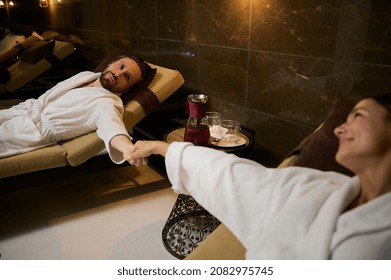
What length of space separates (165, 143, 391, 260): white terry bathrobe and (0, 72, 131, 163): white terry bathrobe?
914mm

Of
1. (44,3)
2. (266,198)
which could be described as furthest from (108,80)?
(44,3)

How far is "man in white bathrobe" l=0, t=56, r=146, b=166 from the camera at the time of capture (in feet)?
6.24

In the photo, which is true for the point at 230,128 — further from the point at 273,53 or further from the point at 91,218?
the point at 91,218

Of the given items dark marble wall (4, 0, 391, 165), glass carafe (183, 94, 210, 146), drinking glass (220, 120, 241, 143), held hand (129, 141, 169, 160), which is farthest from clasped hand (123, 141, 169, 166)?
dark marble wall (4, 0, 391, 165)

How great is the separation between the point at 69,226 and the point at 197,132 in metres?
0.91

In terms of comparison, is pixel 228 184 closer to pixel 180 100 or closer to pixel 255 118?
pixel 255 118

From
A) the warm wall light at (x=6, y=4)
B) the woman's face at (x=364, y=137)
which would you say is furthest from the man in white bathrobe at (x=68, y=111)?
the warm wall light at (x=6, y=4)

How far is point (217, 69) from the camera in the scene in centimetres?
246

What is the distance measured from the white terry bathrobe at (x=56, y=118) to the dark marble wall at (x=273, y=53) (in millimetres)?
817

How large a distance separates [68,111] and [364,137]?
1.59 metres

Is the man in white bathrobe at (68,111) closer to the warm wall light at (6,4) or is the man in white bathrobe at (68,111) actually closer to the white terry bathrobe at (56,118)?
the white terry bathrobe at (56,118)

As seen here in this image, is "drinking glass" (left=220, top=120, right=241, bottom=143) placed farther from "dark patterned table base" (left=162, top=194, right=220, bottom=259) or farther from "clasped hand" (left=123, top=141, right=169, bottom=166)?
"clasped hand" (left=123, top=141, right=169, bottom=166)

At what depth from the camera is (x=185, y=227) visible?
179cm

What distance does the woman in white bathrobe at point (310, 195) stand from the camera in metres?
0.80
